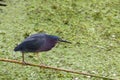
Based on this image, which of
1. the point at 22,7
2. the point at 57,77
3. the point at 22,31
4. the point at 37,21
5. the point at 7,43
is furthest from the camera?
the point at 22,7

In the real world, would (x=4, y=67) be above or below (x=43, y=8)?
below

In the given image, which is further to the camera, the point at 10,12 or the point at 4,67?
the point at 10,12

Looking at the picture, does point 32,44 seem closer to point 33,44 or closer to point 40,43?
point 33,44

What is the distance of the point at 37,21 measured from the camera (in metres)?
8.92

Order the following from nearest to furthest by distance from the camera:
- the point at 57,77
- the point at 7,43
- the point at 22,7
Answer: the point at 57,77
the point at 7,43
the point at 22,7

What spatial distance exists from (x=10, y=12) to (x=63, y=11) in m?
1.31

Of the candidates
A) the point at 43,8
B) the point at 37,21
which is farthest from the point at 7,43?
the point at 43,8

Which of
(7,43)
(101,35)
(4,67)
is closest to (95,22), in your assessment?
(101,35)

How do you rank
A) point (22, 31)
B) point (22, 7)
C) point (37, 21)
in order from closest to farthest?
point (22, 31) → point (37, 21) → point (22, 7)

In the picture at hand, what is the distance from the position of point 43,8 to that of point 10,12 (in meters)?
0.85

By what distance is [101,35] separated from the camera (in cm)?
862

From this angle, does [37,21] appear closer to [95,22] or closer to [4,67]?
[95,22]

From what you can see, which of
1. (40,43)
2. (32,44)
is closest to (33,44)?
(32,44)

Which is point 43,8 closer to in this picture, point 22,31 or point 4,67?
point 22,31
